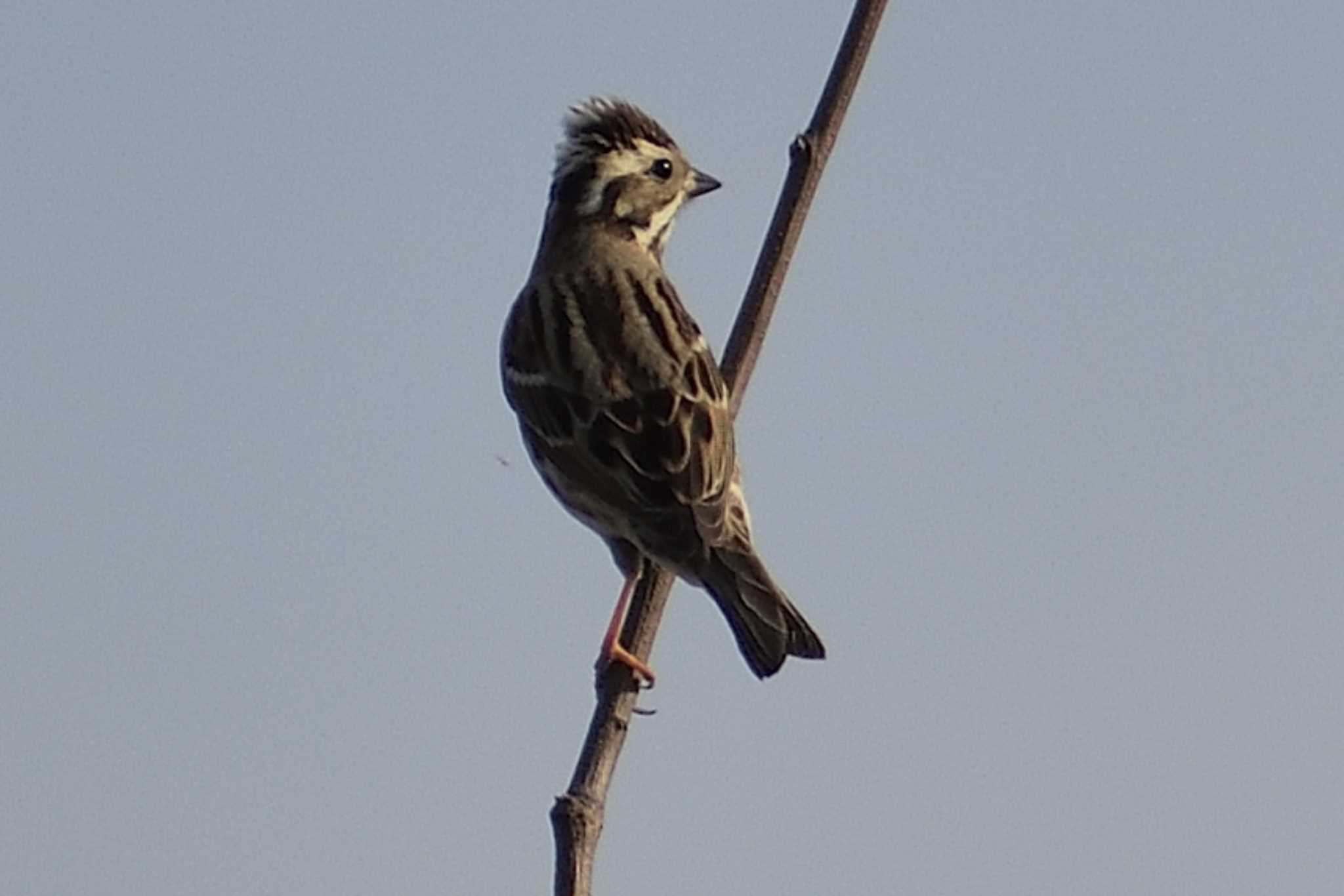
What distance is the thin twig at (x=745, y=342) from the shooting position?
4.88m

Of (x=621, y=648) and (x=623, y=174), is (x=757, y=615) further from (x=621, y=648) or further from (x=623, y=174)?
(x=623, y=174)

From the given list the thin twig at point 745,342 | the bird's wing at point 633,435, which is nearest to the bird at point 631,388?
the bird's wing at point 633,435

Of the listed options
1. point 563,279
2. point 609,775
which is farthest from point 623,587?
point 609,775

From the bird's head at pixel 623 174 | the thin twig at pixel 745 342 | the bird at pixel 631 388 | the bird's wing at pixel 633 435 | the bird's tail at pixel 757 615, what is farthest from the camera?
the bird's head at pixel 623 174

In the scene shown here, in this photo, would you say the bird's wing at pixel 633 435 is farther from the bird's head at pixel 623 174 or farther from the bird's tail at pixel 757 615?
the bird's head at pixel 623 174

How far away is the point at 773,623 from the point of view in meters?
7.28

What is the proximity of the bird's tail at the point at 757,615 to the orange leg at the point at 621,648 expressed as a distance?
33 centimetres

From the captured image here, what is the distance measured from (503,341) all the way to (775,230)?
9.80 feet

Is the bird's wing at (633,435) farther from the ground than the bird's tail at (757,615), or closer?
farther from the ground

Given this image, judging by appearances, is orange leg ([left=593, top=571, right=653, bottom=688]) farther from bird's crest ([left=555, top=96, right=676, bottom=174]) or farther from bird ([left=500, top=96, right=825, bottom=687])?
bird's crest ([left=555, top=96, right=676, bottom=174])

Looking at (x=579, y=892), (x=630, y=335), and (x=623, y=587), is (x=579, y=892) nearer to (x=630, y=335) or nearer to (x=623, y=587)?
(x=623, y=587)

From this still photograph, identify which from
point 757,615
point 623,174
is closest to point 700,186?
point 623,174

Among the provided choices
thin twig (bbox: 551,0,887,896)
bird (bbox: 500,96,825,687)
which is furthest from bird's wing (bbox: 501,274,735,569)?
thin twig (bbox: 551,0,887,896)

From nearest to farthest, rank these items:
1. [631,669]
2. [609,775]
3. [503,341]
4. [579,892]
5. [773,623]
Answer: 1. [579,892]
2. [609,775]
3. [631,669]
4. [773,623]
5. [503,341]
